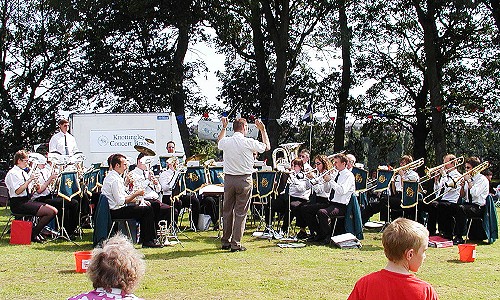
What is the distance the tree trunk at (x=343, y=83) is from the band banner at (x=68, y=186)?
13640mm

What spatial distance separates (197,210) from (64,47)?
13830 mm

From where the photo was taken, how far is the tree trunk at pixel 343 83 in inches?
883

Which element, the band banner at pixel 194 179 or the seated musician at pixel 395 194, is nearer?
the band banner at pixel 194 179

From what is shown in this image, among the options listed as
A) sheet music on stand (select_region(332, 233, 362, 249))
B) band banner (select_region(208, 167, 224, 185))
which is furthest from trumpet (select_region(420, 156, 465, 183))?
band banner (select_region(208, 167, 224, 185))

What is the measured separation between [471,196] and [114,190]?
5.40 m

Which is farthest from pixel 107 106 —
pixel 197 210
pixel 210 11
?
pixel 197 210

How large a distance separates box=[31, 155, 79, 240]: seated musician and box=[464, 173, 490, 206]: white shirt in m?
6.18

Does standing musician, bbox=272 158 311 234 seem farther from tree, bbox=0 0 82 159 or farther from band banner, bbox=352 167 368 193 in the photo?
tree, bbox=0 0 82 159

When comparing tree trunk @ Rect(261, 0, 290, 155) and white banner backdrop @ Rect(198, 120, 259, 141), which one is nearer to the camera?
white banner backdrop @ Rect(198, 120, 259, 141)

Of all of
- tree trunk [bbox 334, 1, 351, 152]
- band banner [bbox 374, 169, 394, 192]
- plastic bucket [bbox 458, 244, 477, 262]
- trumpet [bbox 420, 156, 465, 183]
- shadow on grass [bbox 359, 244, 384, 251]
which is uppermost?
tree trunk [bbox 334, 1, 351, 152]

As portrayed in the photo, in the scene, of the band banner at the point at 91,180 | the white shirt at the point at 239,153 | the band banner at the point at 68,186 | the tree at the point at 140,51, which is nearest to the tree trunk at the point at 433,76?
the tree at the point at 140,51

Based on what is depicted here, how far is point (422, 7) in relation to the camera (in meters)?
21.4

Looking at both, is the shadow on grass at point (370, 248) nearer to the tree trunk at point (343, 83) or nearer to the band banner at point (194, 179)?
the band banner at point (194, 179)

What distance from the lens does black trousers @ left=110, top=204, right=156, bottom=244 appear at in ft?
29.2
